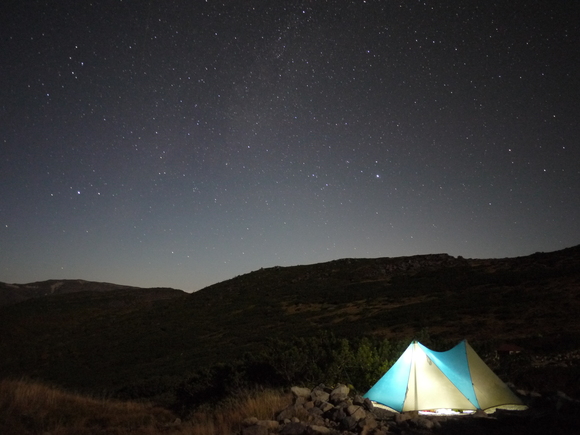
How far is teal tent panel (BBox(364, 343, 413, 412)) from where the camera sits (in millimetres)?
8556

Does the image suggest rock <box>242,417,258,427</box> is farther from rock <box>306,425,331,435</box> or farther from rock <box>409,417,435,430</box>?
rock <box>409,417,435,430</box>

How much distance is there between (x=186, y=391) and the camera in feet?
47.8

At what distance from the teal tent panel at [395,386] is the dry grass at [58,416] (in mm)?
4707

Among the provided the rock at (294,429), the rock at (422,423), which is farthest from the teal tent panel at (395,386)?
the rock at (294,429)

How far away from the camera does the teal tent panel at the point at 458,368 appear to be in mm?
8664

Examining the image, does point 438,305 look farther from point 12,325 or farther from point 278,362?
point 12,325

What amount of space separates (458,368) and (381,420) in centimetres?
239

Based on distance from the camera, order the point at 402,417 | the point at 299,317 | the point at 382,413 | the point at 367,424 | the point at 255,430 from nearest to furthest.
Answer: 1. the point at 255,430
2. the point at 367,424
3. the point at 402,417
4. the point at 382,413
5. the point at 299,317

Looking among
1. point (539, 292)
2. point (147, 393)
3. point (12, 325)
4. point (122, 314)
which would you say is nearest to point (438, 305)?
point (539, 292)

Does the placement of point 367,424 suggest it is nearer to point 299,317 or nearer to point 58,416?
point 58,416

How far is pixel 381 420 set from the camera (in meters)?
A: 7.89

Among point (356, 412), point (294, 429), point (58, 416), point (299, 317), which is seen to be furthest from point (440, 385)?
point (299, 317)

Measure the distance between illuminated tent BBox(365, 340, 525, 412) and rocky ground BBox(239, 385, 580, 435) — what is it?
0.78 ft

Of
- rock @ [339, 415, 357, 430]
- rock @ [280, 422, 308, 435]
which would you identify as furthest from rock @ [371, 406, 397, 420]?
rock @ [280, 422, 308, 435]
